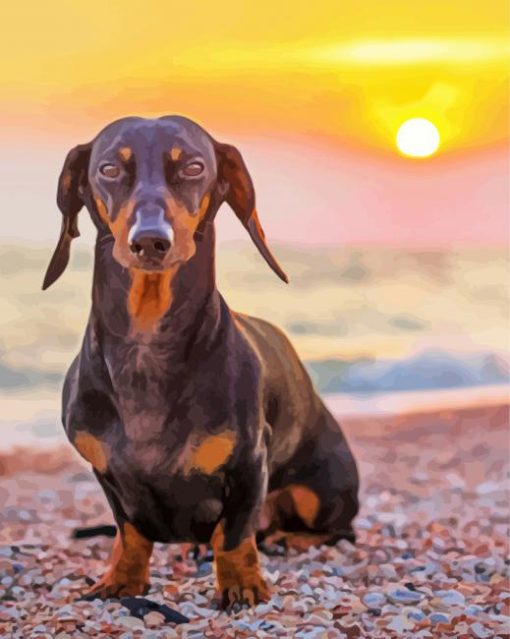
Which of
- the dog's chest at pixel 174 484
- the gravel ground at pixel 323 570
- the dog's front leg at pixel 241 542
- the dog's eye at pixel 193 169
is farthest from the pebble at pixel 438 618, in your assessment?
the dog's eye at pixel 193 169

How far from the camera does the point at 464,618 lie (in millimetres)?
2027

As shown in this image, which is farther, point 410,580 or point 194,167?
point 410,580

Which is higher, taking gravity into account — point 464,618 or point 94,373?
point 94,373

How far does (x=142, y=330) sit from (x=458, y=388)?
289 cm

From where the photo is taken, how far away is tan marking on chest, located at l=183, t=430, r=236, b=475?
1.92 m

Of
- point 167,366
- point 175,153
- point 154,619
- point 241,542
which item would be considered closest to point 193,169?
point 175,153

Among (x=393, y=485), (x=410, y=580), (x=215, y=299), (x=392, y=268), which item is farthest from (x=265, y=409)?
(x=392, y=268)

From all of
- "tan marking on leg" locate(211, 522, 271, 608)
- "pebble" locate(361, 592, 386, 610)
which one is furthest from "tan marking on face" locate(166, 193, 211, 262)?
"pebble" locate(361, 592, 386, 610)

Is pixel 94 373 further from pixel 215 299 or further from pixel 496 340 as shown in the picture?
pixel 496 340

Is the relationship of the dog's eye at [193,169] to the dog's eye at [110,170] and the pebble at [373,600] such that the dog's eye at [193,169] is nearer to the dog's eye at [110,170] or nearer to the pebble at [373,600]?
the dog's eye at [110,170]

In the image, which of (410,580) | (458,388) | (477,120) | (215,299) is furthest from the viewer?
(458,388)

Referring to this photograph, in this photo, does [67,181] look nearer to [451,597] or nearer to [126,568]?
[126,568]

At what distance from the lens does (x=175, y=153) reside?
1.80 meters

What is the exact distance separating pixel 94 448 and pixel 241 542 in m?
0.30
